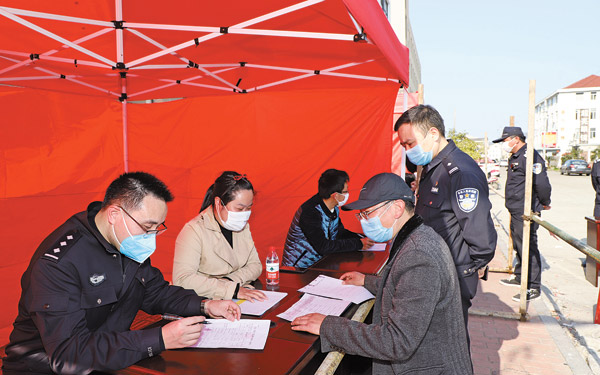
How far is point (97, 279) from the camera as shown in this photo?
5.46 feet

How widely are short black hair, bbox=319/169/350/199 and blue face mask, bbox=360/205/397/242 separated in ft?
5.36

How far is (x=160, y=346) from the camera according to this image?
158 centimetres

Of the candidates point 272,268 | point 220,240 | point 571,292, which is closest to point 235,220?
point 220,240

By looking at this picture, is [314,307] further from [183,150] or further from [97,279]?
[183,150]

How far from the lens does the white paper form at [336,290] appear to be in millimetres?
2313

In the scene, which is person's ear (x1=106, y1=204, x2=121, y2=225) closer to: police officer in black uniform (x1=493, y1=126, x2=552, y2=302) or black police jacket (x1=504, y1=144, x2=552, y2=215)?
police officer in black uniform (x1=493, y1=126, x2=552, y2=302)

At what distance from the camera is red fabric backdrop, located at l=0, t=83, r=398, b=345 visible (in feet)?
14.8

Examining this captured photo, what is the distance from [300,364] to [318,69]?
3486mm

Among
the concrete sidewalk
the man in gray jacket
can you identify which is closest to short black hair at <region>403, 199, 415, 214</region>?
the man in gray jacket

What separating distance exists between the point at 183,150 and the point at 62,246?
4403 mm

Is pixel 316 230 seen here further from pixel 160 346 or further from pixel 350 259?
pixel 160 346

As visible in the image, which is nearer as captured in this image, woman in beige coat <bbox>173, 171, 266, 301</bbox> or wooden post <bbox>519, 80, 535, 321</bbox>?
woman in beige coat <bbox>173, 171, 266, 301</bbox>

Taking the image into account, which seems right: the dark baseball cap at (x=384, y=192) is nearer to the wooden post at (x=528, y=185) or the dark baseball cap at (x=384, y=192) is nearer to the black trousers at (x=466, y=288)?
the black trousers at (x=466, y=288)

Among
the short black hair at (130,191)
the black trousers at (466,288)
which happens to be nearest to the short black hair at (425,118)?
the black trousers at (466,288)
